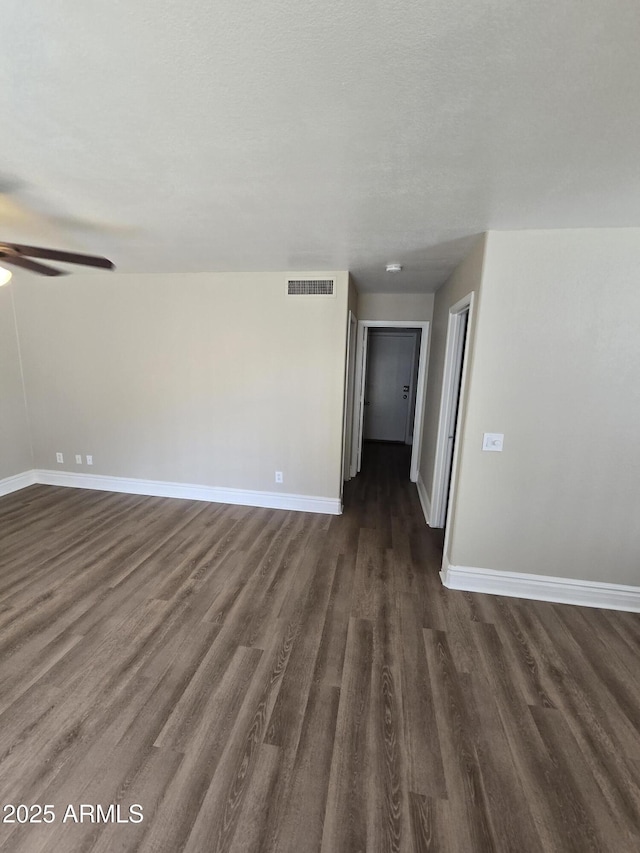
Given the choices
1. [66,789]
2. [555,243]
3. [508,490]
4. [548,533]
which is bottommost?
[66,789]

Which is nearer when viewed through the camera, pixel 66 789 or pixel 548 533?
pixel 66 789

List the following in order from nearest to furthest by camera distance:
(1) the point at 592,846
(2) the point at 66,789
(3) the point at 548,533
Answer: (1) the point at 592,846
(2) the point at 66,789
(3) the point at 548,533

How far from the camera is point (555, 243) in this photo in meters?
2.11

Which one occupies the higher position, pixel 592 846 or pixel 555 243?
pixel 555 243

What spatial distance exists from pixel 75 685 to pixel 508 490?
2.74m

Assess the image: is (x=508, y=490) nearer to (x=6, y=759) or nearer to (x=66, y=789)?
(x=66, y=789)

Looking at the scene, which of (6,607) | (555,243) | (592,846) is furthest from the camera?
(6,607)

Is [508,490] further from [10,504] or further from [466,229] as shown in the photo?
[10,504]

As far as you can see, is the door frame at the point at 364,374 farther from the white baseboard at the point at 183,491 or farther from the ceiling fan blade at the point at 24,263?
the ceiling fan blade at the point at 24,263

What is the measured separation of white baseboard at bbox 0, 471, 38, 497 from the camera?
3.97 m

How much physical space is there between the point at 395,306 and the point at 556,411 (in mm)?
2520

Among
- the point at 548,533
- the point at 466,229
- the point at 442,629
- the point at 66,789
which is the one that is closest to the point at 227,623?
the point at 66,789

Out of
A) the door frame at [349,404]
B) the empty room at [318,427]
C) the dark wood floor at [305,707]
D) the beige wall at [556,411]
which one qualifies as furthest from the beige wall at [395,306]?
the dark wood floor at [305,707]

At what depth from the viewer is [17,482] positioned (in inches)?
162
